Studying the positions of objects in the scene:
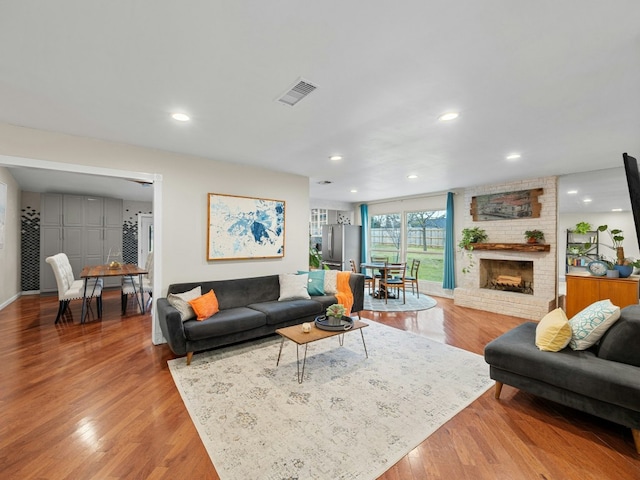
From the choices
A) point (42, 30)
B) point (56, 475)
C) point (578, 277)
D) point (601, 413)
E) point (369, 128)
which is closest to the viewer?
point (42, 30)

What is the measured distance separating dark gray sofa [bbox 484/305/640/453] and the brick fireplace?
9.46 feet

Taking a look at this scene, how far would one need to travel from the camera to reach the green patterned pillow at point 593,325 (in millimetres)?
2244

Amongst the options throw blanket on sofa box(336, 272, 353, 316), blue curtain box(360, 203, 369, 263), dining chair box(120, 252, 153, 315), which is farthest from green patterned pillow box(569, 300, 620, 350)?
blue curtain box(360, 203, 369, 263)

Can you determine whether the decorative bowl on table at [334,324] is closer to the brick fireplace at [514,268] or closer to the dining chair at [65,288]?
the brick fireplace at [514,268]

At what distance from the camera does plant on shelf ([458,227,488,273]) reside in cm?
588

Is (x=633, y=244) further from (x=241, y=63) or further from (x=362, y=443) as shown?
(x=241, y=63)

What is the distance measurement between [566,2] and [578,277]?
4.57 m

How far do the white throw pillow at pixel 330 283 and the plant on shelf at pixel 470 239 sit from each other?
3.14m

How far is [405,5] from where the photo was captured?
135cm

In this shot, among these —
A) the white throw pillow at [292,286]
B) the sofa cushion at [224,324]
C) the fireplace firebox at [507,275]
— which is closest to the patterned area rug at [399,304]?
the fireplace firebox at [507,275]

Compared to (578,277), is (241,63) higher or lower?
higher

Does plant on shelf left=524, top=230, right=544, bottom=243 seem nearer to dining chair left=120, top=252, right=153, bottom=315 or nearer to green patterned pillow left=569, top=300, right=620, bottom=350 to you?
green patterned pillow left=569, top=300, right=620, bottom=350

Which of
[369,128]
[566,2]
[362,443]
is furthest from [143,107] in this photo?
[362,443]

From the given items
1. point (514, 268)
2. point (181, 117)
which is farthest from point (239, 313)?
point (514, 268)
